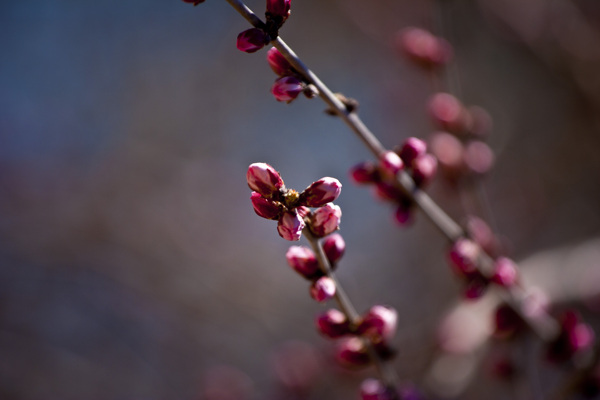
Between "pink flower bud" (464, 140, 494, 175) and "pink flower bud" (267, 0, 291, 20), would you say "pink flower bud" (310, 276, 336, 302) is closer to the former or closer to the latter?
"pink flower bud" (267, 0, 291, 20)

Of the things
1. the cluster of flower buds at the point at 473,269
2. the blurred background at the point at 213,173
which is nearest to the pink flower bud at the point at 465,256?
the cluster of flower buds at the point at 473,269

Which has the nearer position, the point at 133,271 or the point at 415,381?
the point at 415,381

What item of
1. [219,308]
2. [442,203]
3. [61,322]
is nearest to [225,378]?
[219,308]

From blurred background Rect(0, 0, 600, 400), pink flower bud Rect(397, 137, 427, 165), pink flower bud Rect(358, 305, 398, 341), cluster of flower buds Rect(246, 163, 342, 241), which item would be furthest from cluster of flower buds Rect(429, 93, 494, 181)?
blurred background Rect(0, 0, 600, 400)

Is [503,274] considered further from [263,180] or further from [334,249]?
[263,180]

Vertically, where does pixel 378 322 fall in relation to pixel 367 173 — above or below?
below

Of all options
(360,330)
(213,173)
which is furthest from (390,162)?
(213,173)

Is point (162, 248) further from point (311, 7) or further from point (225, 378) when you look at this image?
point (311, 7)
